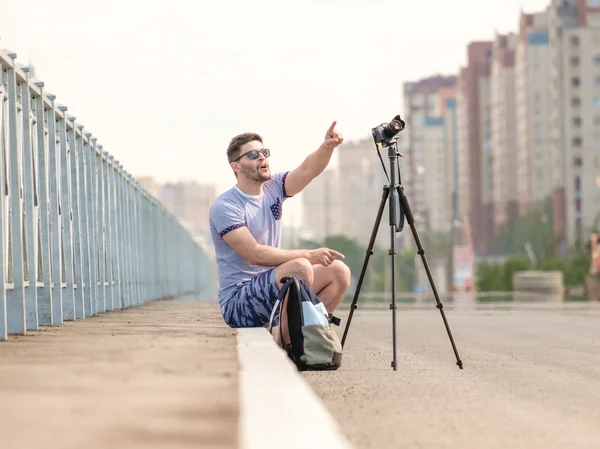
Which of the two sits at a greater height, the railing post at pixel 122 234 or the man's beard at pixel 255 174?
the man's beard at pixel 255 174

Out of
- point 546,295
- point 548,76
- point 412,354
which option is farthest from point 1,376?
point 548,76

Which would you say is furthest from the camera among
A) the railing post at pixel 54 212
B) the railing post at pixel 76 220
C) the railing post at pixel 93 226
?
the railing post at pixel 93 226

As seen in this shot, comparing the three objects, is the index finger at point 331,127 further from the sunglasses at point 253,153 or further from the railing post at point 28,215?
the railing post at point 28,215

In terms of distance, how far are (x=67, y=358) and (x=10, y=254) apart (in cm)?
337

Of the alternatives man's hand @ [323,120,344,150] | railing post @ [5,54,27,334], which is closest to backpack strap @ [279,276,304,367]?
man's hand @ [323,120,344,150]

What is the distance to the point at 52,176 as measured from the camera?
12.8 meters

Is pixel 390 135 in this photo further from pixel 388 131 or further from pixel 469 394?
pixel 469 394

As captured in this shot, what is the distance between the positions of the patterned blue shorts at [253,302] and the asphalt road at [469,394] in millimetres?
687

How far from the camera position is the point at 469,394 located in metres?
8.07

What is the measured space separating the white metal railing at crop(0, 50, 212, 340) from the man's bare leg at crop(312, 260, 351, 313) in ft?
6.68

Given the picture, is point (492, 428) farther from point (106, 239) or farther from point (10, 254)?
point (106, 239)

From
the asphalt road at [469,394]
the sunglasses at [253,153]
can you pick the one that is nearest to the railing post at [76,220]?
the asphalt road at [469,394]

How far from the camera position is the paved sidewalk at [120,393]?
14.2 ft

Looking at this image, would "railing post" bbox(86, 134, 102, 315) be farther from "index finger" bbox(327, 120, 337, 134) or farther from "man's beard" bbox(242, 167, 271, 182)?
"index finger" bbox(327, 120, 337, 134)
